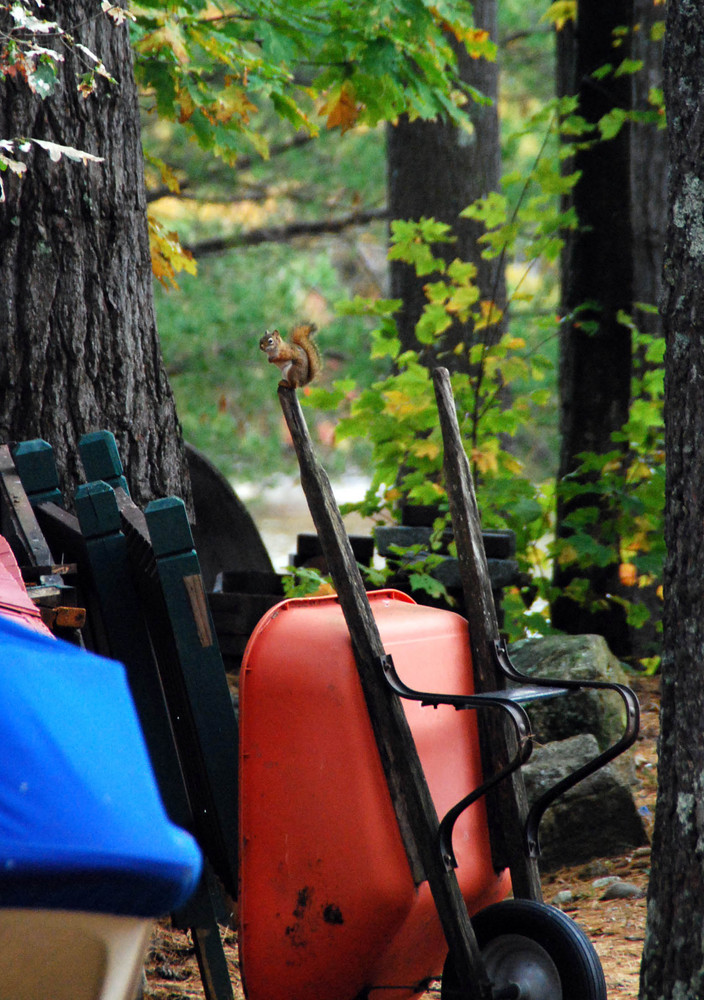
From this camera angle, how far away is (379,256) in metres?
17.0

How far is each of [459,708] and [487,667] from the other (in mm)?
377

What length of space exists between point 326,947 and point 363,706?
0.57m

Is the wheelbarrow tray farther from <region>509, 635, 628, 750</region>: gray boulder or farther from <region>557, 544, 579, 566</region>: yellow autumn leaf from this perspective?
<region>557, 544, 579, 566</region>: yellow autumn leaf

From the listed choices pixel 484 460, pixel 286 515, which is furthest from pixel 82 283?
pixel 286 515

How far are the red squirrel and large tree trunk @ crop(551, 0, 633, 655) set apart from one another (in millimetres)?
3520

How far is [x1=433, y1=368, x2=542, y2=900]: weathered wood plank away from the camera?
2611 millimetres

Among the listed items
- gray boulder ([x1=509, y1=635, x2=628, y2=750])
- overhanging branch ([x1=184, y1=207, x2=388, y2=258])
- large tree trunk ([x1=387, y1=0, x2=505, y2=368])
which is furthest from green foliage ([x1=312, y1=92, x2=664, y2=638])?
overhanging branch ([x1=184, y1=207, x2=388, y2=258])

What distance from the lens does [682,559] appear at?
236 centimetres

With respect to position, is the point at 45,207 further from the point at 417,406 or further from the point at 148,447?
the point at 417,406

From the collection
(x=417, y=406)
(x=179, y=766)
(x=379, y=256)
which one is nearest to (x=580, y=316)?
(x=417, y=406)

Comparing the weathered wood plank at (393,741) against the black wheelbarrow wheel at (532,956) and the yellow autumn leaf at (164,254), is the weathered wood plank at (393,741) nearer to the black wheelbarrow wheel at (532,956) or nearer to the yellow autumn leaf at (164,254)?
the black wheelbarrow wheel at (532,956)

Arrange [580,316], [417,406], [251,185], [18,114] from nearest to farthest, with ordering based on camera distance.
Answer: [18,114] < [417,406] < [580,316] < [251,185]

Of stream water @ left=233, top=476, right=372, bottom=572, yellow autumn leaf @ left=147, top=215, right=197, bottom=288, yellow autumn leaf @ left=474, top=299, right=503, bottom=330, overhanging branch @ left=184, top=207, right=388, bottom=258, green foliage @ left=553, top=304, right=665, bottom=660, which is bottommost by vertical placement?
stream water @ left=233, top=476, right=372, bottom=572

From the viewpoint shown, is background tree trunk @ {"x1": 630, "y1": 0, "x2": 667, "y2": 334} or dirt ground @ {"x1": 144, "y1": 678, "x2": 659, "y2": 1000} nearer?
dirt ground @ {"x1": 144, "y1": 678, "x2": 659, "y2": 1000}
